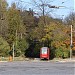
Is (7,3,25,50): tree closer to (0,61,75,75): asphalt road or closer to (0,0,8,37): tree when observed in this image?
(0,0,8,37): tree

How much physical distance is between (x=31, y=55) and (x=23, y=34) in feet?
15.4

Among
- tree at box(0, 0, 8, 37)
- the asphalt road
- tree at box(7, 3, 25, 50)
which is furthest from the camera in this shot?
tree at box(0, 0, 8, 37)

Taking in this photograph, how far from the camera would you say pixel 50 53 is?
2163 inches

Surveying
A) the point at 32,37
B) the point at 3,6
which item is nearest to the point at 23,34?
the point at 32,37

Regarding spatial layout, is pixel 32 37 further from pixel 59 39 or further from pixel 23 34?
Result: pixel 59 39

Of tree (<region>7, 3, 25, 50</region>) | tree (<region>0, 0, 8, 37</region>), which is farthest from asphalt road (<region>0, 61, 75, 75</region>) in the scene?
tree (<region>0, 0, 8, 37</region>)

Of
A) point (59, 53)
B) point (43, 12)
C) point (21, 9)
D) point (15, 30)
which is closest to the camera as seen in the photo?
point (59, 53)

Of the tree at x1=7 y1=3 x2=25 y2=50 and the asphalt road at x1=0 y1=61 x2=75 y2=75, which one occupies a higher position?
the tree at x1=7 y1=3 x2=25 y2=50

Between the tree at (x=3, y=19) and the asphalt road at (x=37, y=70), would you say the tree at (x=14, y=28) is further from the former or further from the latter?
the asphalt road at (x=37, y=70)

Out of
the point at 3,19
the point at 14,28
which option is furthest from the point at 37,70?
the point at 3,19

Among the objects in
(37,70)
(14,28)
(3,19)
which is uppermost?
(3,19)

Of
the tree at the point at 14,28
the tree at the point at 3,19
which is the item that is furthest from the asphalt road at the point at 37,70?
the tree at the point at 3,19

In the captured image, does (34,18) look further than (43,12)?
Yes

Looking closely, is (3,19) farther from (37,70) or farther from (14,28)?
(37,70)
